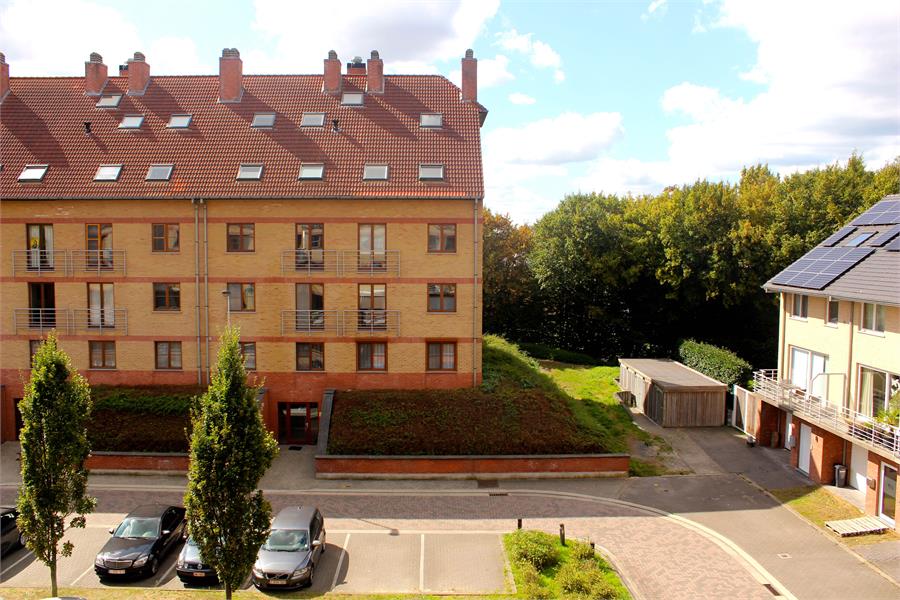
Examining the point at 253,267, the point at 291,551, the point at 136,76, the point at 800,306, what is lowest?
the point at 291,551

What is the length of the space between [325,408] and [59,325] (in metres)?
11.2

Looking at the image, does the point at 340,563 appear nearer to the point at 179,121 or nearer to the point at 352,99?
the point at 352,99

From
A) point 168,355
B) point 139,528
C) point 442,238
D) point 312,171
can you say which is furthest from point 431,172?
point 139,528

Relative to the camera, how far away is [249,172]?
2661cm

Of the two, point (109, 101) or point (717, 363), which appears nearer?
point (109, 101)

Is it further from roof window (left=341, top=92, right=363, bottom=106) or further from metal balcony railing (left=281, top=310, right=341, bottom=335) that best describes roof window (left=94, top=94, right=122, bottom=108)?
metal balcony railing (left=281, top=310, right=341, bottom=335)

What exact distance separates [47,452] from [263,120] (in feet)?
58.8

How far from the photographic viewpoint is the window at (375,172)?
2664 cm

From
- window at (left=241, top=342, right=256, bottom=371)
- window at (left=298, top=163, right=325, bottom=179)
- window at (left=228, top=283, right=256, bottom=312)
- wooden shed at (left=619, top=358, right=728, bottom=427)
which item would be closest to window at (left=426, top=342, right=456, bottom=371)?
window at (left=241, top=342, right=256, bottom=371)

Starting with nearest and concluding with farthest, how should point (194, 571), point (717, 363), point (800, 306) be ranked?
point (194, 571) → point (800, 306) → point (717, 363)

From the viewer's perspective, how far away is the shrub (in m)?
31.8

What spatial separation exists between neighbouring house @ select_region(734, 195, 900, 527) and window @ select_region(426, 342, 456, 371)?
1224 centimetres

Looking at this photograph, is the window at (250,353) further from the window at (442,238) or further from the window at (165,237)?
the window at (442,238)

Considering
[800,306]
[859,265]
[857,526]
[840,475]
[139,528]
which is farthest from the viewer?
[800,306]
